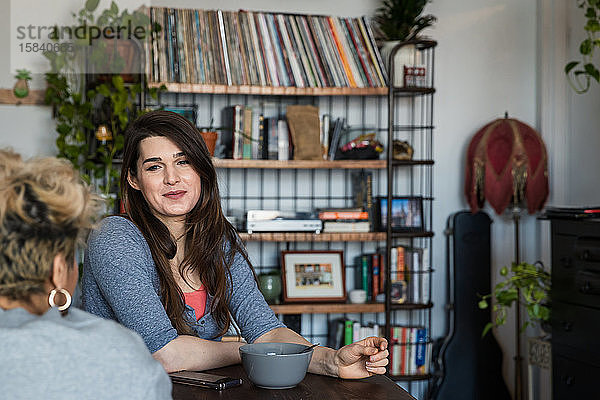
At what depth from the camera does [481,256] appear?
12.4ft

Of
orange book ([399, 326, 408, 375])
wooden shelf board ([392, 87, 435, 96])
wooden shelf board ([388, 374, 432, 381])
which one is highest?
wooden shelf board ([392, 87, 435, 96])

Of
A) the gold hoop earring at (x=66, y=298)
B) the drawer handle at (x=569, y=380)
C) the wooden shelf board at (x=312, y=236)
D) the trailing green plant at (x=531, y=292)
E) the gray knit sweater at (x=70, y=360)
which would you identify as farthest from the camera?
the wooden shelf board at (x=312, y=236)

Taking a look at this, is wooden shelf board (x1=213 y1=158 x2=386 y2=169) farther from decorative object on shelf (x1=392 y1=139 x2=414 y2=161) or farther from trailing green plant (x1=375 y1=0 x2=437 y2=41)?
trailing green plant (x1=375 y1=0 x2=437 y2=41)

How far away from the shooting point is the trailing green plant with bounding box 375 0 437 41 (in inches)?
140

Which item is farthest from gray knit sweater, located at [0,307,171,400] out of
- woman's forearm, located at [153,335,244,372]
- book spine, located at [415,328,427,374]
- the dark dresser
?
book spine, located at [415,328,427,374]

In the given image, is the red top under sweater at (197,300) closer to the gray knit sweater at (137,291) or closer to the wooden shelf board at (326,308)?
the gray knit sweater at (137,291)

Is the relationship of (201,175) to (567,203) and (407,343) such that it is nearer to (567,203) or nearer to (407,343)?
(407,343)

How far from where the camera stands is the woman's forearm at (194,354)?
1570mm

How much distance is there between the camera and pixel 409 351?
3633 millimetres

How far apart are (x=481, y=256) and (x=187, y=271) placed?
2289 millimetres

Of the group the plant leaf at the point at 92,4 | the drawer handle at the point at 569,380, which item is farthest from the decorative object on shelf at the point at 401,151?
the plant leaf at the point at 92,4

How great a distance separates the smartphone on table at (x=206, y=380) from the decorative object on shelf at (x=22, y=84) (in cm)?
238

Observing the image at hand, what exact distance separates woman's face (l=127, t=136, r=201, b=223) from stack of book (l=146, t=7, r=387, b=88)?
5.17 ft

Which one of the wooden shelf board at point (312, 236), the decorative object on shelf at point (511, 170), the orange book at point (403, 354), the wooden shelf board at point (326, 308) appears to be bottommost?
the orange book at point (403, 354)
